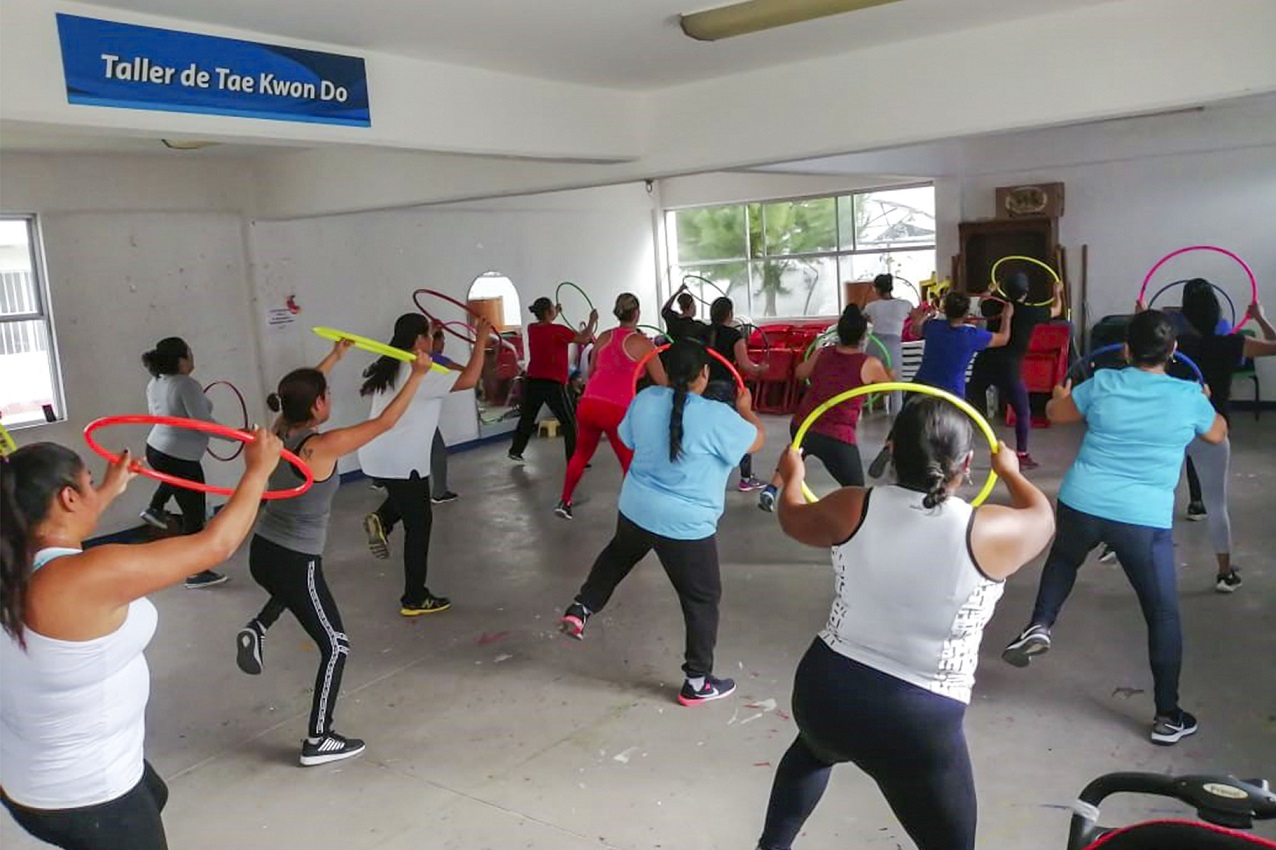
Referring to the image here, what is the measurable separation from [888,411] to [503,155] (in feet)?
22.0

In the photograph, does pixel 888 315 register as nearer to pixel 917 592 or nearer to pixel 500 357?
pixel 500 357

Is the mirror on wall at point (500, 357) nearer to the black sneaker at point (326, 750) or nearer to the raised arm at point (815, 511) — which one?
the black sneaker at point (326, 750)

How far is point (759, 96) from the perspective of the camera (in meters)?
5.73

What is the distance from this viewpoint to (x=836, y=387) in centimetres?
547

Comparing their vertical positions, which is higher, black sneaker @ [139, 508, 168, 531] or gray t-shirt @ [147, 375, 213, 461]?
gray t-shirt @ [147, 375, 213, 461]

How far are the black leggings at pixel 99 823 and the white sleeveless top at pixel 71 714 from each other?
23 mm

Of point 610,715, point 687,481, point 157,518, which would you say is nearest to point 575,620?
point 610,715

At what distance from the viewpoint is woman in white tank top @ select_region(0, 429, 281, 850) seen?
1.92m

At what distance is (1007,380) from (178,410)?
5.97 m

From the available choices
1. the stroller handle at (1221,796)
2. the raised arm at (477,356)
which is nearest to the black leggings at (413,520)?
the raised arm at (477,356)

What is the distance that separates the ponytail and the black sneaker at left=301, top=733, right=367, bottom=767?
2.01 meters

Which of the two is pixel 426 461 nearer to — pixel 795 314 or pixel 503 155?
pixel 503 155

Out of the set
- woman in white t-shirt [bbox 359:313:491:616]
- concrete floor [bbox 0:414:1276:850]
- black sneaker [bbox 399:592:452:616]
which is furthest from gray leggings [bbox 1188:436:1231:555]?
black sneaker [bbox 399:592:452:616]

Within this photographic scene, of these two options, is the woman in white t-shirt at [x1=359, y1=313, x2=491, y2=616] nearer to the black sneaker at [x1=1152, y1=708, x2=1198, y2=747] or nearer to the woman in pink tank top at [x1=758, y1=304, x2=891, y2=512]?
the woman in pink tank top at [x1=758, y1=304, x2=891, y2=512]
